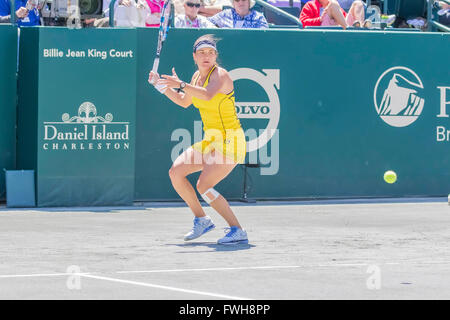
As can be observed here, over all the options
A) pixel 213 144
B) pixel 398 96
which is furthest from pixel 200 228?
pixel 398 96

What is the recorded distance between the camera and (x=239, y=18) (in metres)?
15.0

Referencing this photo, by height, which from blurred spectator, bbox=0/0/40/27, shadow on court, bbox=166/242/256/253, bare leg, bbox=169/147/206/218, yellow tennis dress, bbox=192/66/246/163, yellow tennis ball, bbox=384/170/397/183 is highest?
blurred spectator, bbox=0/0/40/27

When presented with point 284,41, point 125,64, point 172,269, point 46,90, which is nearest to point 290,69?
point 284,41

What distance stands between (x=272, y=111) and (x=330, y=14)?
78.8 inches

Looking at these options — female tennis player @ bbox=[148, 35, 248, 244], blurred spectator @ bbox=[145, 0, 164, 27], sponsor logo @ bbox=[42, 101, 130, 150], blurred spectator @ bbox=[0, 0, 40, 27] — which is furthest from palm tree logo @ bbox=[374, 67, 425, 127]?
female tennis player @ bbox=[148, 35, 248, 244]

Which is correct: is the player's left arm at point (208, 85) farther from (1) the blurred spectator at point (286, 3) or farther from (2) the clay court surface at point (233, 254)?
(1) the blurred spectator at point (286, 3)

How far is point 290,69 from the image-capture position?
580 inches

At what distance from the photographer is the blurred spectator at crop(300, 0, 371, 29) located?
15500mm

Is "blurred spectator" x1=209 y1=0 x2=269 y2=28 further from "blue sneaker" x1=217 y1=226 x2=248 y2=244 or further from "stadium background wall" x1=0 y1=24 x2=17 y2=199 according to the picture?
"blue sneaker" x1=217 y1=226 x2=248 y2=244

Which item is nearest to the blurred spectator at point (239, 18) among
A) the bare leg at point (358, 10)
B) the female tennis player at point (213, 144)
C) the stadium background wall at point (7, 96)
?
the bare leg at point (358, 10)

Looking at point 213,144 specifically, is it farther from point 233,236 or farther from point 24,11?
point 24,11

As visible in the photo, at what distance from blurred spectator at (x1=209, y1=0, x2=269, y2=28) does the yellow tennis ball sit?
2746 mm

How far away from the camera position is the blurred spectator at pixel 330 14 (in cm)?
1550

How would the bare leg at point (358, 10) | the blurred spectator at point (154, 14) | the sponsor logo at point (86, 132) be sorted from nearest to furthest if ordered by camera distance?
the sponsor logo at point (86, 132)
the blurred spectator at point (154, 14)
the bare leg at point (358, 10)
